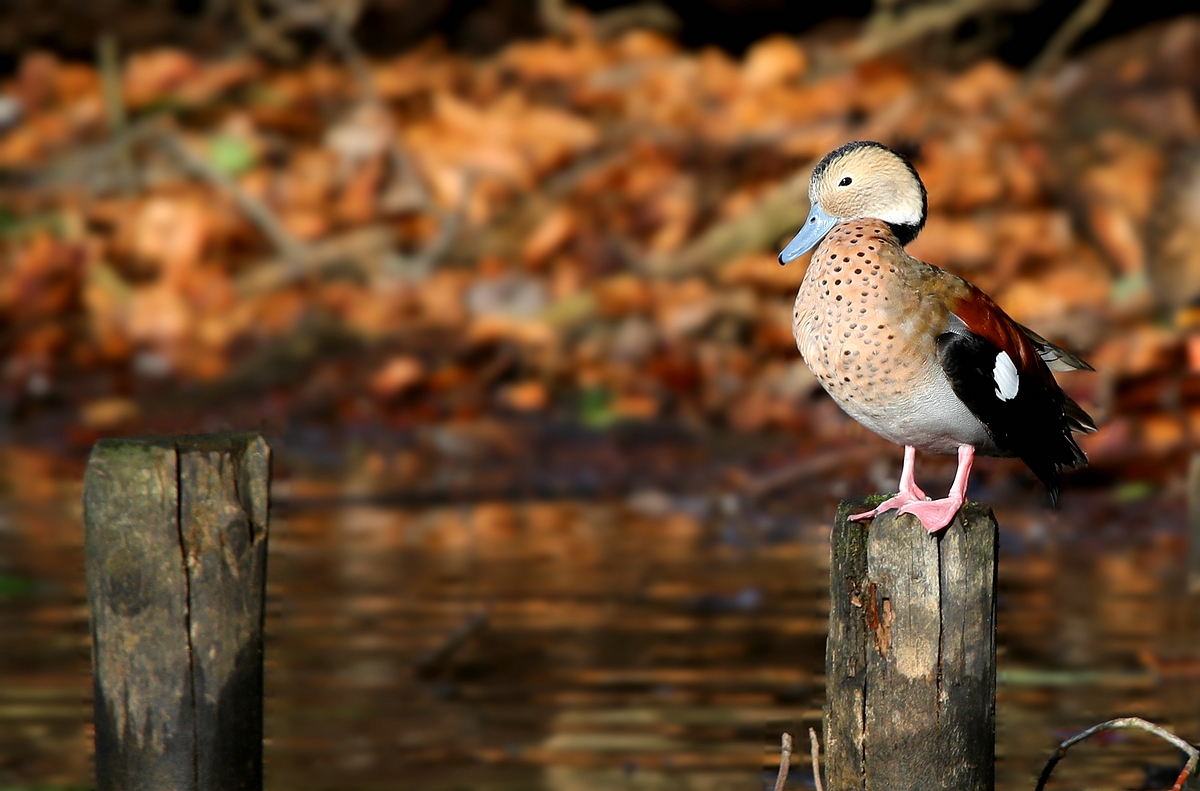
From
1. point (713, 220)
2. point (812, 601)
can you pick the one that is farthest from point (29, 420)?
point (812, 601)

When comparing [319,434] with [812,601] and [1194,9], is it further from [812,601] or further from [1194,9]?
[1194,9]

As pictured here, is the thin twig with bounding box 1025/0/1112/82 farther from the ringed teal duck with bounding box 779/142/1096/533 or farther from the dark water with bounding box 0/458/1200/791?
the ringed teal duck with bounding box 779/142/1096/533

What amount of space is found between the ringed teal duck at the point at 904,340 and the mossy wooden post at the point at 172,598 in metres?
1.06

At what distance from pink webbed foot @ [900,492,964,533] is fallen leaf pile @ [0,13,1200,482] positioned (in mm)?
5021

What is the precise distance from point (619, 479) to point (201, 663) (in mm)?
5403

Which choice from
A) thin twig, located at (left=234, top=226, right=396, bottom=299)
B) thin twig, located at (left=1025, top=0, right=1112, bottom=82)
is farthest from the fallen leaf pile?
thin twig, located at (left=1025, top=0, right=1112, bottom=82)

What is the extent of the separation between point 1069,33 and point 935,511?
10576 mm

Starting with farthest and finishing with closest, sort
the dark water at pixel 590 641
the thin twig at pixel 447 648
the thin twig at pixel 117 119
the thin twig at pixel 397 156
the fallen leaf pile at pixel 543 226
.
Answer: the thin twig at pixel 117 119
the thin twig at pixel 397 156
the fallen leaf pile at pixel 543 226
the thin twig at pixel 447 648
the dark water at pixel 590 641

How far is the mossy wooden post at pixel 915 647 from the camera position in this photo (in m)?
3.33

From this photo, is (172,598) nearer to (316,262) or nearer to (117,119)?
(316,262)

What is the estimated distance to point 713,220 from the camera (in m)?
11.7

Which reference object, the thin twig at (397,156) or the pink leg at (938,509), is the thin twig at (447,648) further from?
the thin twig at (397,156)

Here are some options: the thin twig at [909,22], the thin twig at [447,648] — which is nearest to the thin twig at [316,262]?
the thin twig at [909,22]

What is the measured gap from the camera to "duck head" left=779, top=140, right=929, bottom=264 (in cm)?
337
